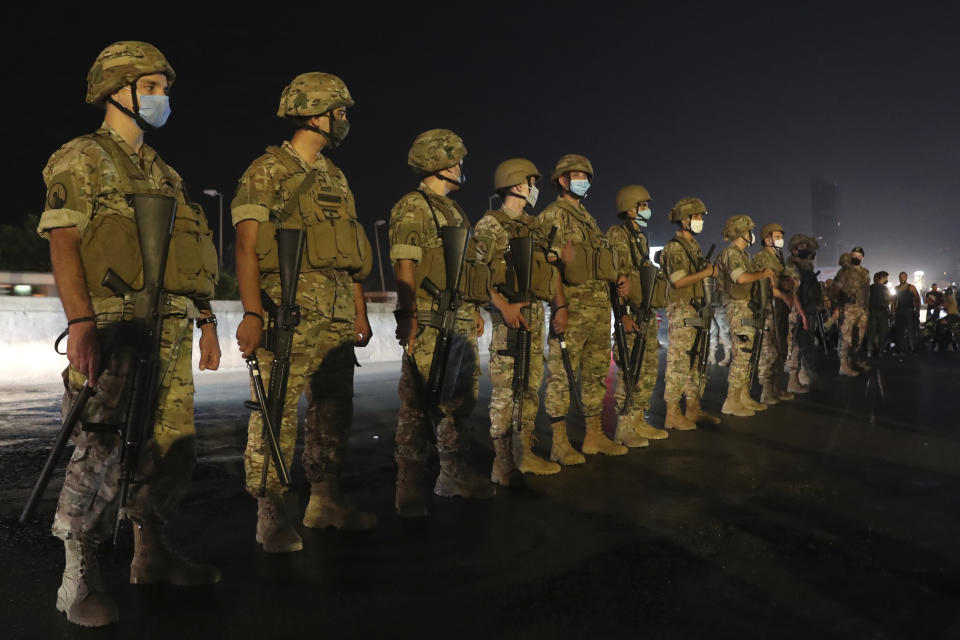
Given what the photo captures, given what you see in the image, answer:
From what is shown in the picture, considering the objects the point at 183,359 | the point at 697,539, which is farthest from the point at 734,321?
the point at 183,359

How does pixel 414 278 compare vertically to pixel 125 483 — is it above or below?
above

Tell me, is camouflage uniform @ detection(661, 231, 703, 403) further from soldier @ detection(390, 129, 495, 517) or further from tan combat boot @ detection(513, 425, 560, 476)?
soldier @ detection(390, 129, 495, 517)

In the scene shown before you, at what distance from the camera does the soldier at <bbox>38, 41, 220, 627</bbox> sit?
9.70 ft

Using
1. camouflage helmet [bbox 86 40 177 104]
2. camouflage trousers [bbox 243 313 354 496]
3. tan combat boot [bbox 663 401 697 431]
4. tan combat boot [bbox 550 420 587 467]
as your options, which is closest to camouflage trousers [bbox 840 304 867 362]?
tan combat boot [bbox 663 401 697 431]

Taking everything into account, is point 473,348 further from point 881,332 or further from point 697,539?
point 881,332

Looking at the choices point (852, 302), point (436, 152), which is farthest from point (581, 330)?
point (852, 302)

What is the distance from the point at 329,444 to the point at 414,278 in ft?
3.75

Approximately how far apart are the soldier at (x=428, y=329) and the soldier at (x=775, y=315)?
5.70 metres

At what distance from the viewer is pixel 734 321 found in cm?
881

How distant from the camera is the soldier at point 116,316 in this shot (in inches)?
116

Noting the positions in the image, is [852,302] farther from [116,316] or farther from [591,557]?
[116,316]

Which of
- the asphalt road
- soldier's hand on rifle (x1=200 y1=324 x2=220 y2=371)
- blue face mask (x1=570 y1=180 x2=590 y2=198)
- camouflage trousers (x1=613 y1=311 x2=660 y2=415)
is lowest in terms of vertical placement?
the asphalt road

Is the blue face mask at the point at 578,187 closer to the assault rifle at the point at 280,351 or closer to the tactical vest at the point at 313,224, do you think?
the tactical vest at the point at 313,224

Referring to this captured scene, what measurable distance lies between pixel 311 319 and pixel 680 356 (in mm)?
4882
